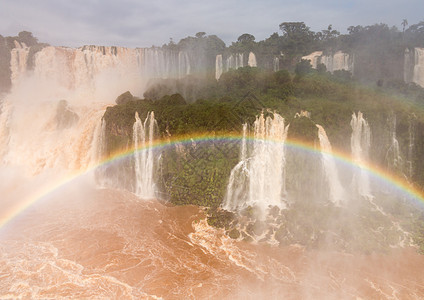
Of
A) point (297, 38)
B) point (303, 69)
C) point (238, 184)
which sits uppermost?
point (297, 38)

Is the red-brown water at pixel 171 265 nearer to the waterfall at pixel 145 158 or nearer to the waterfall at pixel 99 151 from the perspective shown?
the waterfall at pixel 145 158

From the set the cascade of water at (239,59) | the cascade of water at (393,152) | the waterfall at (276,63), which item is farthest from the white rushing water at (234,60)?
the cascade of water at (393,152)

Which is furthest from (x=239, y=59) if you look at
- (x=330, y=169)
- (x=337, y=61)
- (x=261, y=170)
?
(x=330, y=169)

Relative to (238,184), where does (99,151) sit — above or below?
above

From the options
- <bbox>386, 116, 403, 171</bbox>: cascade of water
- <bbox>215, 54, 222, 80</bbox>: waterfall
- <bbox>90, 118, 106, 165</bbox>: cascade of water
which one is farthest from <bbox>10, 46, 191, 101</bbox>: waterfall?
<bbox>386, 116, 403, 171</bbox>: cascade of water

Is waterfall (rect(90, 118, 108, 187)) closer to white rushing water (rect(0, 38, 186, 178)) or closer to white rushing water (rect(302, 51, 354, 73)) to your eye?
white rushing water (rect(0, 38, 186, 178))

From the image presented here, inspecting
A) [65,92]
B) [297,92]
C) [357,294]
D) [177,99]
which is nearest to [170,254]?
[357,294]

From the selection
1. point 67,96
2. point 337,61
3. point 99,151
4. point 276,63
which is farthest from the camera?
point 276,63

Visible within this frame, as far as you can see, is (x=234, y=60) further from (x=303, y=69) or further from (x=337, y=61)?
(x=337, y=61)

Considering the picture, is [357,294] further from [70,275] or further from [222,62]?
[222,62]
